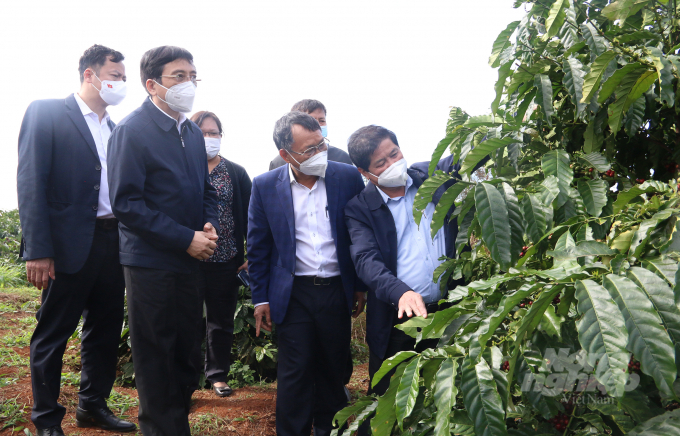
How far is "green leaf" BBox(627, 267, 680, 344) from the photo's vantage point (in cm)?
88

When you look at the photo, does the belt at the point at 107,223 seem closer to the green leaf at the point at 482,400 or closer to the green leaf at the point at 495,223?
the green leaf at the point at 495,223

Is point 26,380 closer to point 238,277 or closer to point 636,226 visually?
point 238,277

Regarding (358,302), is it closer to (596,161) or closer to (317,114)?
(317,114)

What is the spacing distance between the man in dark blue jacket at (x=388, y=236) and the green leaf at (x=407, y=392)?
1.21 meters

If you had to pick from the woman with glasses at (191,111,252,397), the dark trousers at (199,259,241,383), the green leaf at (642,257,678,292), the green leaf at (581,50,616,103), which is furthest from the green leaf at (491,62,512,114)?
the dark trousers at (199,259,241,383)

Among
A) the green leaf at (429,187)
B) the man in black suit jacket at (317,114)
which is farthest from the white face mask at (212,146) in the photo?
the green leaf at (429,187)

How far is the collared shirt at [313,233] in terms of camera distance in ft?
9.30

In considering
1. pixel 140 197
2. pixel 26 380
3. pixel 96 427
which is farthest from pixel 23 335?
pixel 140 197

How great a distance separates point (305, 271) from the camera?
2.83 m

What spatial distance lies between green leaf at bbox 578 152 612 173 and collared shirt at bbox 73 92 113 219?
2635 mm

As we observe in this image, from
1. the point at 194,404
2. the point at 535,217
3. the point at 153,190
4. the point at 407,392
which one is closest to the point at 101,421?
the point at 194,404

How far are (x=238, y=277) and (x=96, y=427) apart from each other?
1.38m

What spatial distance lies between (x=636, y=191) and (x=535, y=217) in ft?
0.77

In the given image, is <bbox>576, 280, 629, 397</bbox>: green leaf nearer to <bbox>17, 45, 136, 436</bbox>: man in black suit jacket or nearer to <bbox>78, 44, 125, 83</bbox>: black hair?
<bbox>17, 45, 136, 436</bbox>: man in black suit jacket
